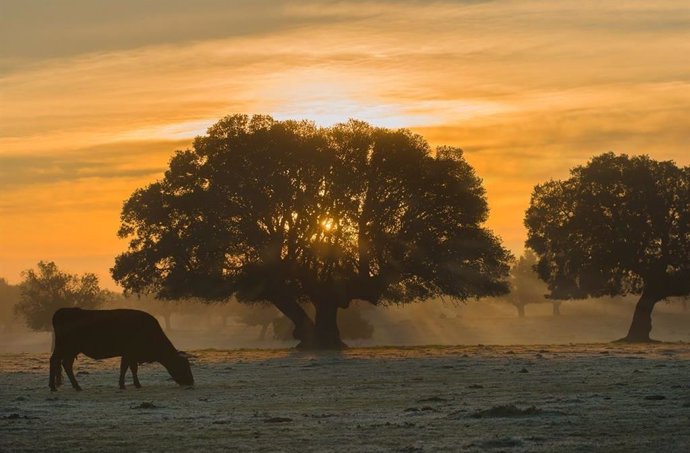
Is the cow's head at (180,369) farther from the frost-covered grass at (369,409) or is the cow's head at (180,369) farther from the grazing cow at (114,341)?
the frost-covered grass at (369,409)

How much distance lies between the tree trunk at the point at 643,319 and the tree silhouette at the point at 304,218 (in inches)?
520

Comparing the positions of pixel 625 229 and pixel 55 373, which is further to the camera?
pixel 625 229

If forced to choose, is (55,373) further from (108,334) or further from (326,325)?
(326,325)

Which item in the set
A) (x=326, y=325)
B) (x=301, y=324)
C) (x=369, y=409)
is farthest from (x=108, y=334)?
(x=326, y=325)

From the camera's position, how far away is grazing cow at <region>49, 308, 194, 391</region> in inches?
1470

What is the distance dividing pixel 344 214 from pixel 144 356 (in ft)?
117

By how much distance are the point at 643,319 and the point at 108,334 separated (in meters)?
54.0

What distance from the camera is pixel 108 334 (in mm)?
37594

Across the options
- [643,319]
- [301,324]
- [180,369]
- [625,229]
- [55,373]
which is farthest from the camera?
[643,319]

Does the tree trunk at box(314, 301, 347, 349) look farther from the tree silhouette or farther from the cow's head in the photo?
the cow's head

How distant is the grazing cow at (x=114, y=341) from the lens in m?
37.3

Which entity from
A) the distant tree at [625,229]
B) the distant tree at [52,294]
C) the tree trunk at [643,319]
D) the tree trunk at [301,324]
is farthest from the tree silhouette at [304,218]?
the distant tree at [52,294]

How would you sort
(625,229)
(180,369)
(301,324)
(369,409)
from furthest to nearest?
(625,229) < (301,324) < (180,369) < (369,409)

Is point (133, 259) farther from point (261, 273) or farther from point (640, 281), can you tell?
point (640, 281)
